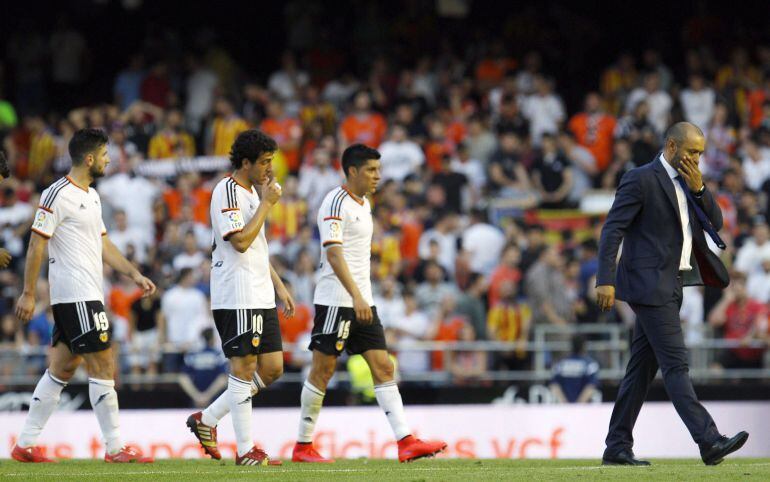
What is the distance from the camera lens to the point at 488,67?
2358 centimetres

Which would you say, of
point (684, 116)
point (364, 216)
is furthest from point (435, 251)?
point (364, 216)

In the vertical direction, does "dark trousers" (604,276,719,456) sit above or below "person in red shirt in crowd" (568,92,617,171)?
below

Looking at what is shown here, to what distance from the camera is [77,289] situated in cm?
1056

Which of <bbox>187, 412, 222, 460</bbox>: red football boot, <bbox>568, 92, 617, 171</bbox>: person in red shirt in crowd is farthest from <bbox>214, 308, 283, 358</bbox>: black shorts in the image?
<bbox>568, 92, 617, 171</bbox>: person in red shirt in crowd

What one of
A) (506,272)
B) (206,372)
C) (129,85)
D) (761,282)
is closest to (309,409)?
(206,372)

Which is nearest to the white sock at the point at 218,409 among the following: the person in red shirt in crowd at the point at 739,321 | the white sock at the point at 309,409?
the white sock at the point at 309,409

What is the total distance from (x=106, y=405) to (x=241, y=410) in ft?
3.68

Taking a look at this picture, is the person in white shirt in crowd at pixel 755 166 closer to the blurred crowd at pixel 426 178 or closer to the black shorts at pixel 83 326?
the blurred crowd at pixel 426 178

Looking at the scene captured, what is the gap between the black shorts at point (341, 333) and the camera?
1088 cm

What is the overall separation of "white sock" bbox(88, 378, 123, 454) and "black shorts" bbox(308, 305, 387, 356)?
1571 mm

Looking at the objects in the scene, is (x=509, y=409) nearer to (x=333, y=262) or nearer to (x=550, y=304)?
(x=550, y=304)

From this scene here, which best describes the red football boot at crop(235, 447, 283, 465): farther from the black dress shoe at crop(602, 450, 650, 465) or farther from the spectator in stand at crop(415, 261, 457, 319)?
the spectator in stand at crop(415, 261, 457, 319)

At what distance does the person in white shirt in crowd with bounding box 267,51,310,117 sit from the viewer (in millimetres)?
23703

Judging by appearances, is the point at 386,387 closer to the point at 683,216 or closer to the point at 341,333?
the point at 341,333
